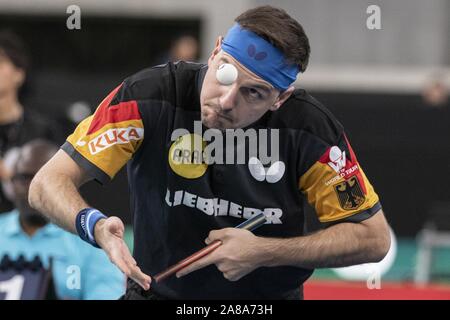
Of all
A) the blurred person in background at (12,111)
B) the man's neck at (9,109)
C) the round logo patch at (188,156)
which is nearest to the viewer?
the round logo patch at (188,156)

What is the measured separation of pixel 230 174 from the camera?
466 cm

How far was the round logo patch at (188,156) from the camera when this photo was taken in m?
4.66

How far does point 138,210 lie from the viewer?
191 inches

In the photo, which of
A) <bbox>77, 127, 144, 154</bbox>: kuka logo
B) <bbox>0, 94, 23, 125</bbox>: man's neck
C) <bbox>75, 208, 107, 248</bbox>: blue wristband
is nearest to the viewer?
<bbox>75, 208, 107, 248</bbox>: blue wristband

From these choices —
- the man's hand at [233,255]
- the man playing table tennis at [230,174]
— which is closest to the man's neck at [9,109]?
the man playing table tennis at [230,174]

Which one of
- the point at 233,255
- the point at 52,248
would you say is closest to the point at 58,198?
the point at 233,255

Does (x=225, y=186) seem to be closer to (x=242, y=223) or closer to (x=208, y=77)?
(x=242, y=223)

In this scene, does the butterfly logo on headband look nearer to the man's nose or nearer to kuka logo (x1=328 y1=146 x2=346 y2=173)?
the man's nose

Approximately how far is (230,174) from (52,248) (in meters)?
1.68

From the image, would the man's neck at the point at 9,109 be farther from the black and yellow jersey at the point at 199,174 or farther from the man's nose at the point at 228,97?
the man's nose at the point at 228,97

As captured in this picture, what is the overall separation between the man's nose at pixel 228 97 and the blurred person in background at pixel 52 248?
167cm

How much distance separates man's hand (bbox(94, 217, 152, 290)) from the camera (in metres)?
3.96

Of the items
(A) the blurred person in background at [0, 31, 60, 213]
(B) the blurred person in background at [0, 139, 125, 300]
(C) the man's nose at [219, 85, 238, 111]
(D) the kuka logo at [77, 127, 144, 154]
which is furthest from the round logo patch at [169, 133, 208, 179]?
(A) the blurred person in background at [0, 31, 60, 213]
